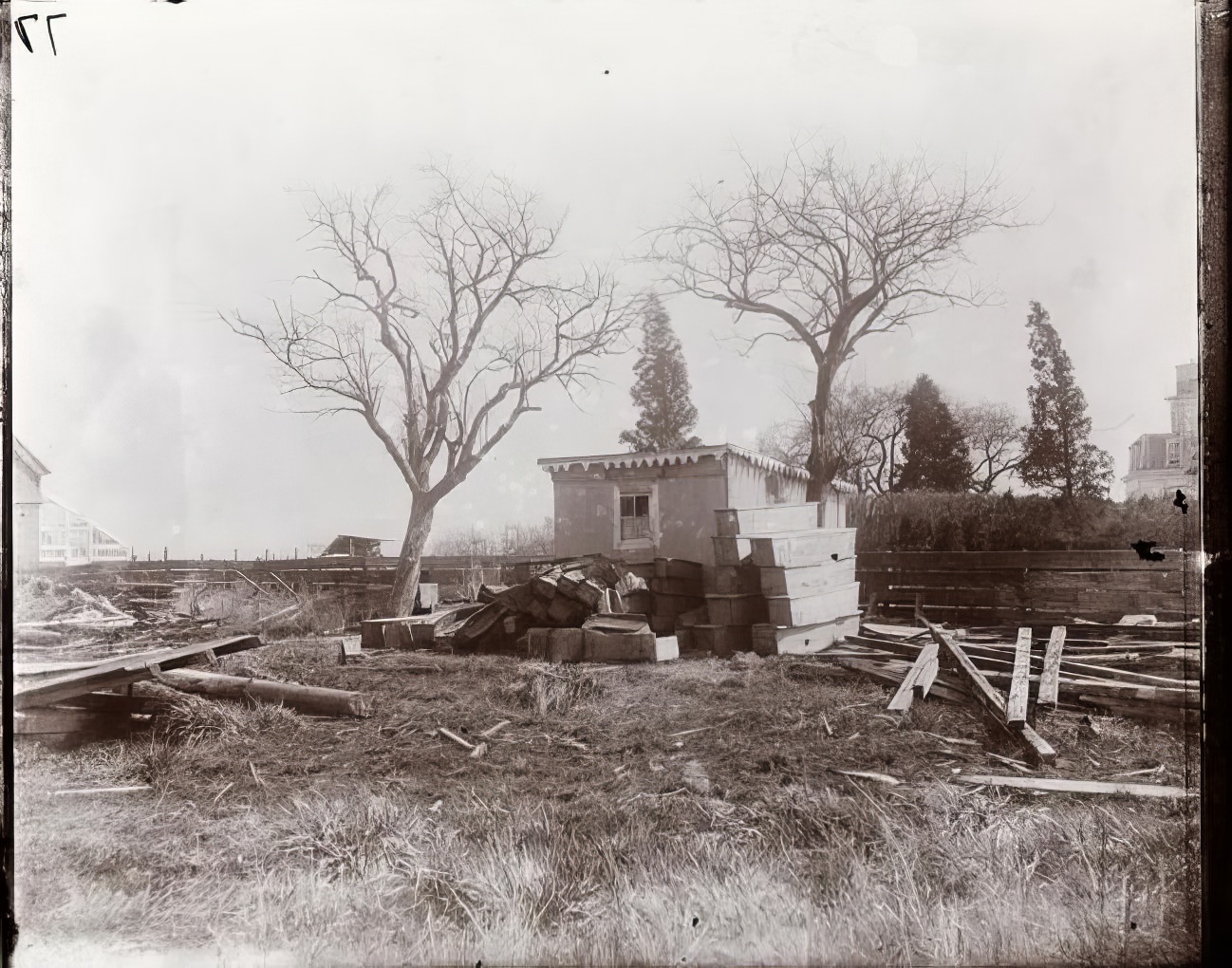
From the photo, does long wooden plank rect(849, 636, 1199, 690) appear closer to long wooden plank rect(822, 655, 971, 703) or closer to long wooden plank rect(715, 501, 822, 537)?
long wooden plank rect(822, 655, 971, 703)

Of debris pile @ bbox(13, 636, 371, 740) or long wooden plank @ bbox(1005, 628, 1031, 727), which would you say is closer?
long wooden plank @ bbox(1005, 628, 1031, 727)

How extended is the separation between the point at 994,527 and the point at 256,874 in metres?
2.55

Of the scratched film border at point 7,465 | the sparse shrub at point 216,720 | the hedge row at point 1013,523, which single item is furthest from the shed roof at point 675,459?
the scratched film border at point 7,465

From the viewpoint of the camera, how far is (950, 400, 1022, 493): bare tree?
93.4 inches

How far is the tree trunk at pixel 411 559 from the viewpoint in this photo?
2590 mm

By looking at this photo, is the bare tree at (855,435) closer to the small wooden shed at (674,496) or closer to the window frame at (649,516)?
the small wooden shed at (674,496)

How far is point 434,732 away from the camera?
2.45m

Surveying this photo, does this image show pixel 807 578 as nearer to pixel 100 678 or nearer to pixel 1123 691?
pixel 1123 691

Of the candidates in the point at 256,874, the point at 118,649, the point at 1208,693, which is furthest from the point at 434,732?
the point at 1208,693

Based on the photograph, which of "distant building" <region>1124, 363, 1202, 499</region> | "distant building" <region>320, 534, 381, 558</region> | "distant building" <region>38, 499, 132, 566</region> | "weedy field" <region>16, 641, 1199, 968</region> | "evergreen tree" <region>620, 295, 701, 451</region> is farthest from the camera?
"distant building" <region>320, 534, 381, 558</region>

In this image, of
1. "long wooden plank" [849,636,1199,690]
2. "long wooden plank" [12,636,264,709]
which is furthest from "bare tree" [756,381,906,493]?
"long wooden plank" [12,636,264,709]

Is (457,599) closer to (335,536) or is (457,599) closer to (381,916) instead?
(335,536)

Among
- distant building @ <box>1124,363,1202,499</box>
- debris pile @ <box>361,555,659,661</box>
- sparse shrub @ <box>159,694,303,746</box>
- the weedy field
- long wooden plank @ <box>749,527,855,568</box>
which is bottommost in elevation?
the weedy field

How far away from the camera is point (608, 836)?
226 cm
